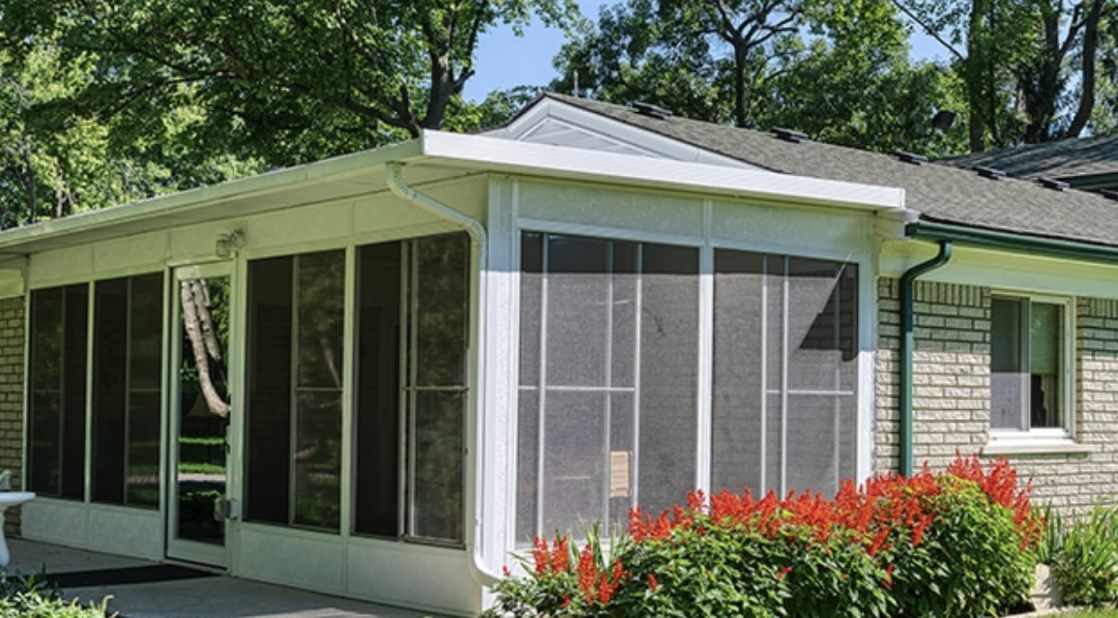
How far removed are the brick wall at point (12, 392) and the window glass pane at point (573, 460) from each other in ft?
23.1

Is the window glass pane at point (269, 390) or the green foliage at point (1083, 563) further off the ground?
the window glass pane at point (269, 390)

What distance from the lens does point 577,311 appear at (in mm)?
8695

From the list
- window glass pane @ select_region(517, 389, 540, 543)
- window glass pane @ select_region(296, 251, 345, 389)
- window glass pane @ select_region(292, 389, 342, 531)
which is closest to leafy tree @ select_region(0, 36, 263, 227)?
window glass pane @ select_region(296, 251, 345, 389)

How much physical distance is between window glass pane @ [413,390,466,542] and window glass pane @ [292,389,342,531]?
87 cm

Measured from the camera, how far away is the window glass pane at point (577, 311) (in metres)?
Answer: 8.60

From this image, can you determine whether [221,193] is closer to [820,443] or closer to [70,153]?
[820,443]

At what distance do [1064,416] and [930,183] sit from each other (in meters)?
2.50

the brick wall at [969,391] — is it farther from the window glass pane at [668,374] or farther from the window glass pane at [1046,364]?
the window glass pane at [668,374]

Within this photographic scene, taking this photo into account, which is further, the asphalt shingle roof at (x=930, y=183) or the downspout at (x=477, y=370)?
the asphalt shingle roof at (x=930, y=183)

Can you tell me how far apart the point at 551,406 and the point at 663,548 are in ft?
5.11

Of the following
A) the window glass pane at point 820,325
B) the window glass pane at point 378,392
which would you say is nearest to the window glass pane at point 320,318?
the window glass pane at point 378,392

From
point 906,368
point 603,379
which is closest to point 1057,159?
point 906,368

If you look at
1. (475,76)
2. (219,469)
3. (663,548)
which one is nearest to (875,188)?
(663,548)

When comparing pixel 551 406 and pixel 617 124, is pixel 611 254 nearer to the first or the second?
pixel 551 406
